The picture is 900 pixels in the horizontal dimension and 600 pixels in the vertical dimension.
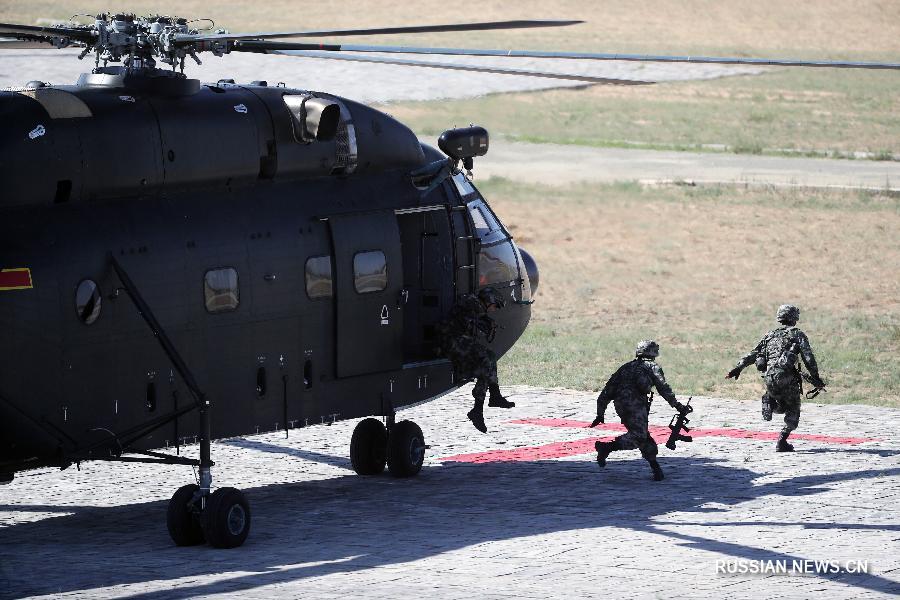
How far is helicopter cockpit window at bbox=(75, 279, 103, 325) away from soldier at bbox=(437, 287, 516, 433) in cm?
453

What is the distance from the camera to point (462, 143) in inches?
714

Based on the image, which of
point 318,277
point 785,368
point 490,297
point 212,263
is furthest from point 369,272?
point 785,368

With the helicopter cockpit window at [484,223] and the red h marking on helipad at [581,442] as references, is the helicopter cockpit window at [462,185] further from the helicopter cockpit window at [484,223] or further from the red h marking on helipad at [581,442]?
the red h marking on helipad at [581,442]

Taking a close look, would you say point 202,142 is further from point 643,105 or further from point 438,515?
point 643,105

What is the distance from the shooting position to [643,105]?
6391cm

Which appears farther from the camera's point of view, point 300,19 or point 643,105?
point 300,19

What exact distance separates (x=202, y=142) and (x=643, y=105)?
49995 millimetres

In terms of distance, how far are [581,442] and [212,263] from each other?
6.22 metres

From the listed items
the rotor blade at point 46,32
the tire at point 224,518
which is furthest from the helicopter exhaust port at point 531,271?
the rotor blade at point 46,32

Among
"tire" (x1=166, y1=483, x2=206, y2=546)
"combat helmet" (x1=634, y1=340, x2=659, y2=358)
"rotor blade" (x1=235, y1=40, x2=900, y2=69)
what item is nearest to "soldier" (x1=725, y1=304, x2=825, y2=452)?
"combat helmet" (x1=634, y1=340, x2=659, y2=358)

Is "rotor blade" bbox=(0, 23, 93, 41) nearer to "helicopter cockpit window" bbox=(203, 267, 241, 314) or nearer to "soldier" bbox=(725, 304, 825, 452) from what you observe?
"helicopter cockpit window" bbox=(203, 267, 241, 314)

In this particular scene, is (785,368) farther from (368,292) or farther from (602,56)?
(602,56)

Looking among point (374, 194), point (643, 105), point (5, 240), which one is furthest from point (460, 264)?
point (643, 105)

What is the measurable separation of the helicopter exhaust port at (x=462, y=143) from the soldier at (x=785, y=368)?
12.8ft
